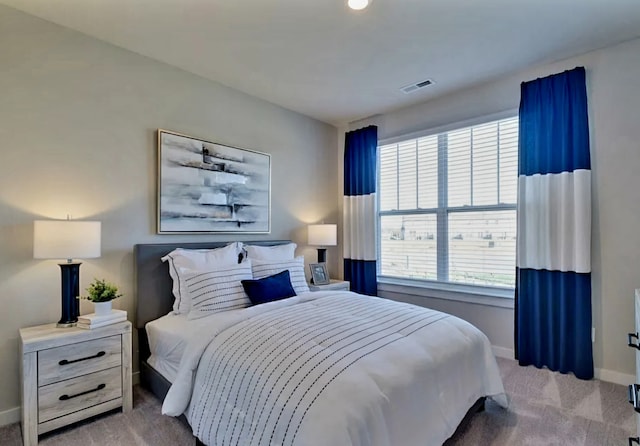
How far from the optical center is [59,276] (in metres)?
2.40

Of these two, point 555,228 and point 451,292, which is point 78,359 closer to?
point 451,292

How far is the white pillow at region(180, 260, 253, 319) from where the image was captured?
2.46 meters

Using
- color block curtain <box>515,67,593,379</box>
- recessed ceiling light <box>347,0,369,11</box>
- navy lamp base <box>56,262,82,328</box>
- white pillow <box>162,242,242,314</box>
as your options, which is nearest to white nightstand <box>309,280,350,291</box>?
white pillow <box>162,242,242,314</box>

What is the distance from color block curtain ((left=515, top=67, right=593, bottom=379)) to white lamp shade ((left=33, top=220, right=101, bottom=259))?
139 inches

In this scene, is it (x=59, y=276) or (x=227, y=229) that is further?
(x=227, y=229)

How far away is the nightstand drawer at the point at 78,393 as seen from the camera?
1985 millimetres

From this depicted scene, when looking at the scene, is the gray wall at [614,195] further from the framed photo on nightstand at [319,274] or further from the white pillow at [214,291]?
the white pillow at [214,291]

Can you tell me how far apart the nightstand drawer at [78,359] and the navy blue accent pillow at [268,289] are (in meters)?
0.95

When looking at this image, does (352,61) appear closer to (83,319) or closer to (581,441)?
(83,319)

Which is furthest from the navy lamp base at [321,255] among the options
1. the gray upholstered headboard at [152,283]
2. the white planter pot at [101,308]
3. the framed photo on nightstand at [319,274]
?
the white planter pot at [101,308]

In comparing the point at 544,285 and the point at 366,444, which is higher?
the point at 544,285

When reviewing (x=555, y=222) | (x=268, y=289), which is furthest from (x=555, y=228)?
(x=268, y=289)

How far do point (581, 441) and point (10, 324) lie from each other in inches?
A: 144

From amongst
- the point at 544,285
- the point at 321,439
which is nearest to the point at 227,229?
the point at 321,439
